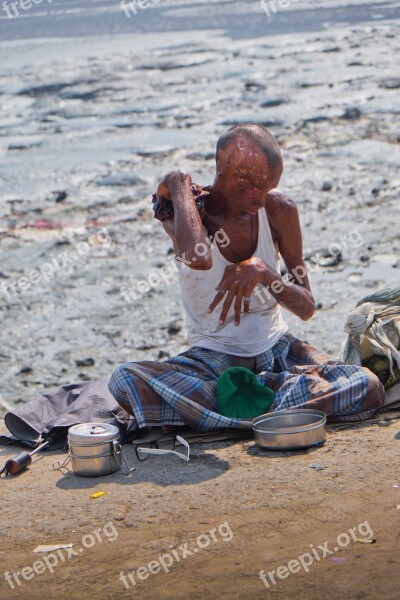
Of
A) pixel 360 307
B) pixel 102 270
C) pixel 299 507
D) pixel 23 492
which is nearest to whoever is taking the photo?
pixel 299 507

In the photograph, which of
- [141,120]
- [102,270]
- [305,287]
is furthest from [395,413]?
[141,120]

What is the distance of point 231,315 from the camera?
464cm

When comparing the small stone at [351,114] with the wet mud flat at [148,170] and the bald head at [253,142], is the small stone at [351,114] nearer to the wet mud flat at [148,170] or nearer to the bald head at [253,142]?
the wet mud flat at [148,170]

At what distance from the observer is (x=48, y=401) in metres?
4.91

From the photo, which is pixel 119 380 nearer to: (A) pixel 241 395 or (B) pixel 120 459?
(B) pixel 120 459

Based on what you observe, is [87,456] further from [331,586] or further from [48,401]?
[331,586]

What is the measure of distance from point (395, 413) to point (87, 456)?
1.34 m

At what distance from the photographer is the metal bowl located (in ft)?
13.6

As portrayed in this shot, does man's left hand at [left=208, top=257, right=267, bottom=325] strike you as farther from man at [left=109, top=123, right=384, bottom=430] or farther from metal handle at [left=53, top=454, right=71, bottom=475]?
metal handle at [left=53, top=454, right=71, bottom=475]

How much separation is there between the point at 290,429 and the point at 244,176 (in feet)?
3.46

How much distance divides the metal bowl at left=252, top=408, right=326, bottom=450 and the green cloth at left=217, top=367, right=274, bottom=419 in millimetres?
218

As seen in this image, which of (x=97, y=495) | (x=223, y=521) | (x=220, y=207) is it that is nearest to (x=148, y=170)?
(x=220, y=207)

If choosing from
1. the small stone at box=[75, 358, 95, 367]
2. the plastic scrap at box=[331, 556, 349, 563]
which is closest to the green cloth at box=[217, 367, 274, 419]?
the plastic scrap at box=[331, 556, 349, 563]

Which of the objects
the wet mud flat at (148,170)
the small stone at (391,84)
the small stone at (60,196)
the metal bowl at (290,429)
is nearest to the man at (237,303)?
the metal bowl at (290,429)
